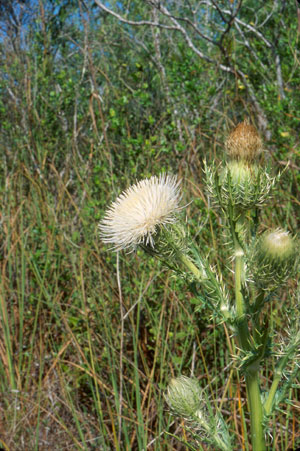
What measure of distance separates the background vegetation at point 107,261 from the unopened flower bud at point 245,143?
0.17 ft

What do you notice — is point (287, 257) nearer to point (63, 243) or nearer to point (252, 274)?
point (252, 274)

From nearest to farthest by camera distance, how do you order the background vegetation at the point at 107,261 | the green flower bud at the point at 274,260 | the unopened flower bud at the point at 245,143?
1. the green flower bud at the point at 274,260
2. the unopened flower bud at the point at 245,143
3. the background vegetation at the point at 107,261

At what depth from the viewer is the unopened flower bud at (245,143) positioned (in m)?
1.22

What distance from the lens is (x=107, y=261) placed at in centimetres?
253

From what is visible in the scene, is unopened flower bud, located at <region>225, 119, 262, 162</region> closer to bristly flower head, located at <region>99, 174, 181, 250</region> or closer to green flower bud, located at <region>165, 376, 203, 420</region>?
bristly flower head, located at <region>99, 174, 181, 250</region>

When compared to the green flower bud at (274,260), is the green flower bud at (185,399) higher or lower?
lower

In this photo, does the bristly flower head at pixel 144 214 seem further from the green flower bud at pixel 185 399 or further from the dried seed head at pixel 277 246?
the green flower bud at pixel 185 399

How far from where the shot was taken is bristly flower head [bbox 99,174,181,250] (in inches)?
48.7

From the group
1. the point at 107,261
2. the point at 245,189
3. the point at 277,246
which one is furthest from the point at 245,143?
the point at 107,261

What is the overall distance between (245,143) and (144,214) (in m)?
0.31

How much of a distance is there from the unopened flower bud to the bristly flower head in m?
0.17

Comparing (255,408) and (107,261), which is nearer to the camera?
(255,408)

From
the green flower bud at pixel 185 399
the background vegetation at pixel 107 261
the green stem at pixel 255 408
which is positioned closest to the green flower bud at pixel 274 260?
the background vegetation at pixel 107 261

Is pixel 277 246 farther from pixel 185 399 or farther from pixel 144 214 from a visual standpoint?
pixel 185 399
